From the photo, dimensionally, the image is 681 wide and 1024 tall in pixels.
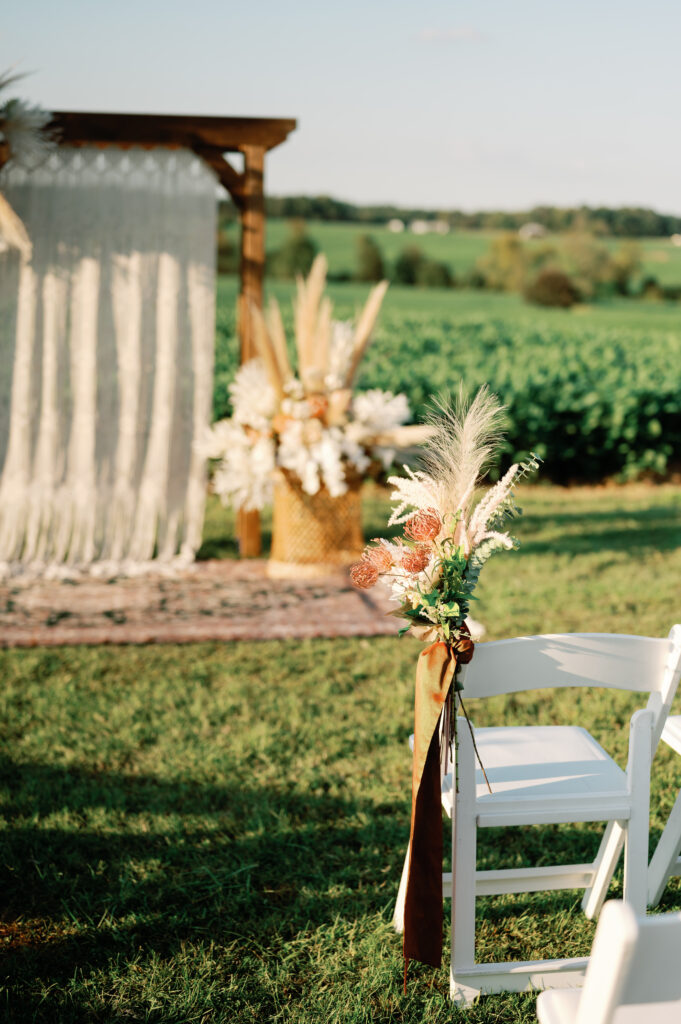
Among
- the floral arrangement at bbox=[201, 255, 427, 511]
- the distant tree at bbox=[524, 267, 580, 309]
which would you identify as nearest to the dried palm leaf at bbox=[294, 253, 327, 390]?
the floral arrangement at bbox=[201, 255, 427, 511]

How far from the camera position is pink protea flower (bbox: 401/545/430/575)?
1.89 meters

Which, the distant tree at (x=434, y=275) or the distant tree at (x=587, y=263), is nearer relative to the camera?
the distant tree at (x=587, y=263)

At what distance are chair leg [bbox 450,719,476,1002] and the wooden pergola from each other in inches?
162

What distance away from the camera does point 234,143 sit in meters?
5.70

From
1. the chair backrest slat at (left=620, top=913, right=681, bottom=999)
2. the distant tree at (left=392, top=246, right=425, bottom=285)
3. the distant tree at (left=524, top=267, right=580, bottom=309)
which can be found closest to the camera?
the chair backrest slat at (left=620, top=913, right=681, bottom=999)

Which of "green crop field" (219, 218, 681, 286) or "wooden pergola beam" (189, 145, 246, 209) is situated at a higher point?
"green crop field" (219, 218, 681, 286)

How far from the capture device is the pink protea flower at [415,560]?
6.19 feet

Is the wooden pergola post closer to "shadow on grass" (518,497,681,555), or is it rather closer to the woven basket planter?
the woven basket planter

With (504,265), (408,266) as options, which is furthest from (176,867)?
(408,266)

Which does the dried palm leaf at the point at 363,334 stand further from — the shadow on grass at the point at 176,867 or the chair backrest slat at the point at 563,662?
the chair backrest slat at the point at 563,662

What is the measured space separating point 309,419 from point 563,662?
351 cm

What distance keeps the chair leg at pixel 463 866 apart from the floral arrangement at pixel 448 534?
0.25m

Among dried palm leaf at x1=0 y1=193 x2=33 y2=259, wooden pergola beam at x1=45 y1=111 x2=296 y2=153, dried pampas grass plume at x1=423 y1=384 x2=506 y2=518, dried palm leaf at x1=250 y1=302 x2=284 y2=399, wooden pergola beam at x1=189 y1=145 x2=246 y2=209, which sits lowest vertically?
dried pampas grass plume at x1=423 y1=384 x2=506 y2=518

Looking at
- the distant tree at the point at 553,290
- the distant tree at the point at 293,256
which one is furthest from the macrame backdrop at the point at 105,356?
the distant tree at the point at 293,256
